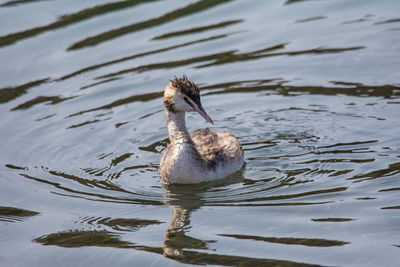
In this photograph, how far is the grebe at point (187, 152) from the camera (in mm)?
10906

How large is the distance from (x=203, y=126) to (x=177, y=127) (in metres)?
2.52

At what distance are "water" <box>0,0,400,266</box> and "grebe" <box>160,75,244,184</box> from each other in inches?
7.9

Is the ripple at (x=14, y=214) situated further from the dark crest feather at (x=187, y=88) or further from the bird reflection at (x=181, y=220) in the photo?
the dark crest feather at (x=187, y=88)

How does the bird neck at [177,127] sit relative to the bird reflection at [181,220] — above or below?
above

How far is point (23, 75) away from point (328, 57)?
6230mm

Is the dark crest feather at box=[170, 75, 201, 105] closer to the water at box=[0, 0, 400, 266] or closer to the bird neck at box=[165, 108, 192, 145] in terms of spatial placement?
the bird neck at box=[165, 108, 192, 145]

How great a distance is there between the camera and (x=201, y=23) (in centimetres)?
1772

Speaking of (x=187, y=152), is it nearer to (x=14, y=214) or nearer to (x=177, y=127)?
(x=177, y=127)

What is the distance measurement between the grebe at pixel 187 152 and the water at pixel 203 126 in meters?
0.20

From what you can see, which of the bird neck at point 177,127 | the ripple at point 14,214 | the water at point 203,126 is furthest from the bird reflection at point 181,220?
the ripple at point 14,214

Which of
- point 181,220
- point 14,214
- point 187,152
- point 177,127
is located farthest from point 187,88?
point 14,214

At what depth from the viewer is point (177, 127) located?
11.4 m

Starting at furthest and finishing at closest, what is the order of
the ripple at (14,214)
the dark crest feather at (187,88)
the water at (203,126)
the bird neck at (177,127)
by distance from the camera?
the bird neck at (177,127), the dark crest feather at (187,88), the ripple at (14,214), the water at (203,126)

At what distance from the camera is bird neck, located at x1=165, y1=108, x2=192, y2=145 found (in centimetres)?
1134
